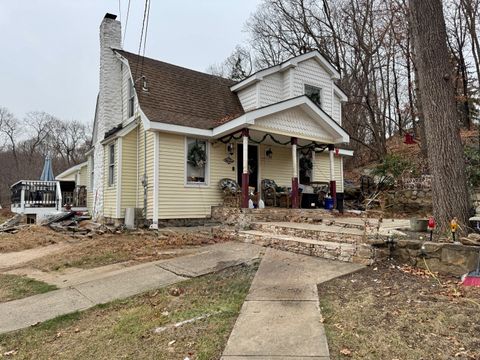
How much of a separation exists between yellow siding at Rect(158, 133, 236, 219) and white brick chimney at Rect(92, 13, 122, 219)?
12.0 feet

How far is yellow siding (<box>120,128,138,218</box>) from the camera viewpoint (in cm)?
1072

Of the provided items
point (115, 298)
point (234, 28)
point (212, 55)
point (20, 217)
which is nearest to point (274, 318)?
point (115, 298)

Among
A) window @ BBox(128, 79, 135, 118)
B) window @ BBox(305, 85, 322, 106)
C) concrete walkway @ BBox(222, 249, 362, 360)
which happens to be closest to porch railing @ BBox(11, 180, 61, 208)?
window @ BBox(128, 79, 135, 118)

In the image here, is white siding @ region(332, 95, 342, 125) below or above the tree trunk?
above

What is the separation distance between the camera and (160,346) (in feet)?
9.78

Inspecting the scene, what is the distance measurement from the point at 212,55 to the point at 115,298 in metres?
34.4

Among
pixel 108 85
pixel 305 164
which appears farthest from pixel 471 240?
pixel 108 85

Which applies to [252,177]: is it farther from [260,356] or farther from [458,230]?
[260,356]

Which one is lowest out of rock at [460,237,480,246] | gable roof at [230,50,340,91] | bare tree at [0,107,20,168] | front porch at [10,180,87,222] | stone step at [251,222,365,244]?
stone step at [251,222,365,244]

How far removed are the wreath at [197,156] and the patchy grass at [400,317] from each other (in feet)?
22.0

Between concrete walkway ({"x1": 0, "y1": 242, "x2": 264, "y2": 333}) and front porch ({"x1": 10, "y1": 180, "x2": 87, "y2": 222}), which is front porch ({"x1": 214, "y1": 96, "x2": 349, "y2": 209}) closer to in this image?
concrete walkway ({"x1": 0, "y1": 242, "x2": 264, "y2": 333})

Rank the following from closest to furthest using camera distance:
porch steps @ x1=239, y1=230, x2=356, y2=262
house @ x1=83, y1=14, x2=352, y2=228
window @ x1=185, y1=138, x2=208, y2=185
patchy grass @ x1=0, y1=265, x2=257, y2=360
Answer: patchy grass @ x1=0, y1=265, x2=257, y2=360 → porch steps @ x1=239, y1=230, x2=356, y2=262 → house @ x1=83, y1=14, x2=352, y2=228 → window @ x1=185, y1=138, x2=208, y2=185

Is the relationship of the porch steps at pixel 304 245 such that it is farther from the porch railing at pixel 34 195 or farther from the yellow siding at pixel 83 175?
the yellow siding at pixel 83 175

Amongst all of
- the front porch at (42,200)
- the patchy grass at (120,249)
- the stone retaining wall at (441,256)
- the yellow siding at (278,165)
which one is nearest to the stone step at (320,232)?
the stone retaining wall at (441,256)
